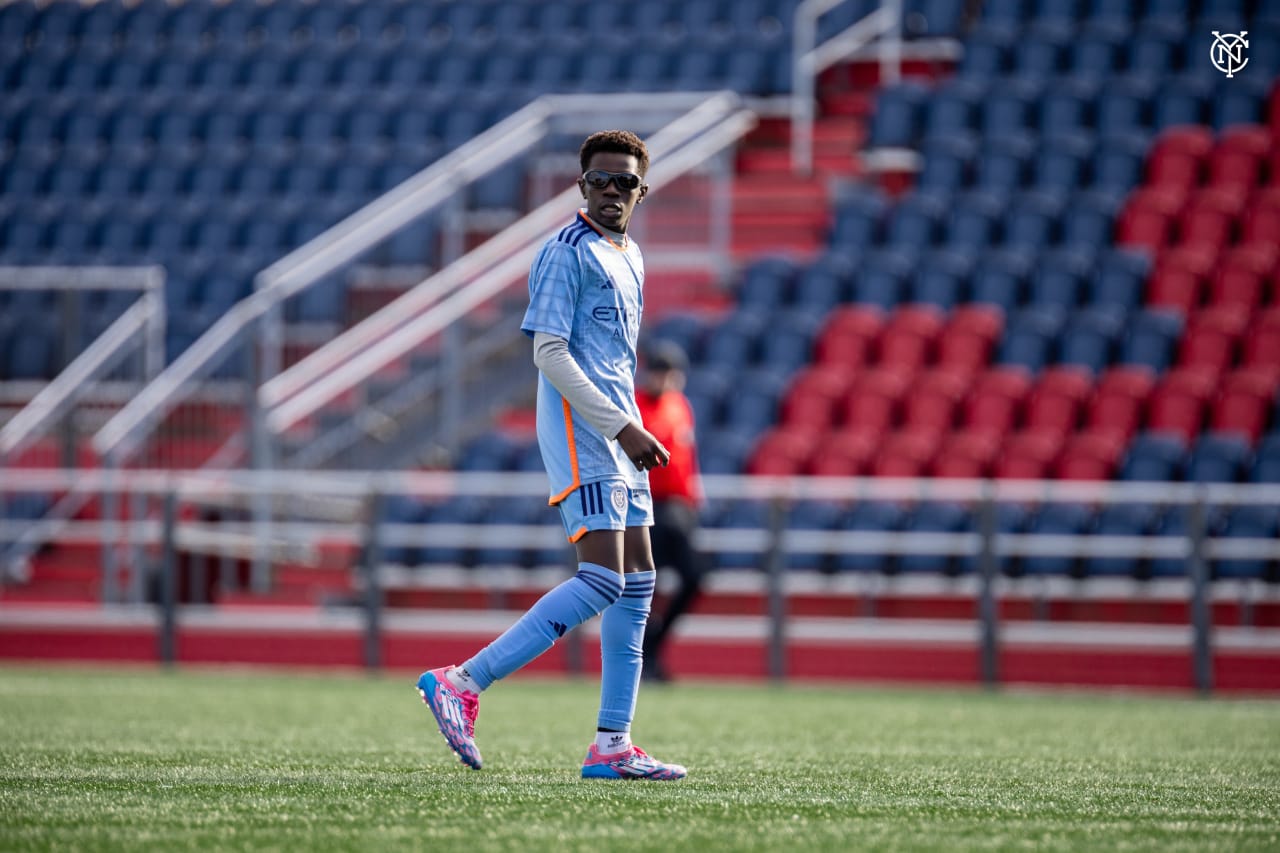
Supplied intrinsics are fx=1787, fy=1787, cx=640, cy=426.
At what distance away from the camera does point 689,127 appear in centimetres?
1619

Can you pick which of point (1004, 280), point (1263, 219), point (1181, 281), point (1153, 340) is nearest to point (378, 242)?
point (1004, 280)

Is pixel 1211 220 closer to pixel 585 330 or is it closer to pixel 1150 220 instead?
pixel 1150 220

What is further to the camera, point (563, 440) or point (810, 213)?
point (810, 213)

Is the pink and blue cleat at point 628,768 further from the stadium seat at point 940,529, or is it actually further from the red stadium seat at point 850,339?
the red stadium seat at point 850,339

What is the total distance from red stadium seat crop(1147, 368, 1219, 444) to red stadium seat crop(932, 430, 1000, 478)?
118 cm

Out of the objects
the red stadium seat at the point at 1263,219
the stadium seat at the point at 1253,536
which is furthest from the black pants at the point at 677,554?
the red stadium seat at the point at 1263,219

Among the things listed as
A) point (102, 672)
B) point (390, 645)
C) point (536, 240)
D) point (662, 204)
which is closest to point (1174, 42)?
point (662, 204)

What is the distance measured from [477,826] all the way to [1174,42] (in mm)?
14105

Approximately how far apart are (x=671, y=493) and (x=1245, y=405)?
15.3 ft

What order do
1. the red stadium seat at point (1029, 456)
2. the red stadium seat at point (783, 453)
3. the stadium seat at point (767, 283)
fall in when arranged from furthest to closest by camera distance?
the stadium seat at point (767, 283) < the red stadium seat at point (783, 453) < the red stadium seat at point (1029, 456)

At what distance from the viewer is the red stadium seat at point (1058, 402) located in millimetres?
13117

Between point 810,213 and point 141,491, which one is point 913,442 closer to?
point 810,213

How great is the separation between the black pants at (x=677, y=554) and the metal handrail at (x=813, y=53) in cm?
716

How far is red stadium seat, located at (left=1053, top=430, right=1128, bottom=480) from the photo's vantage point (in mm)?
12492
